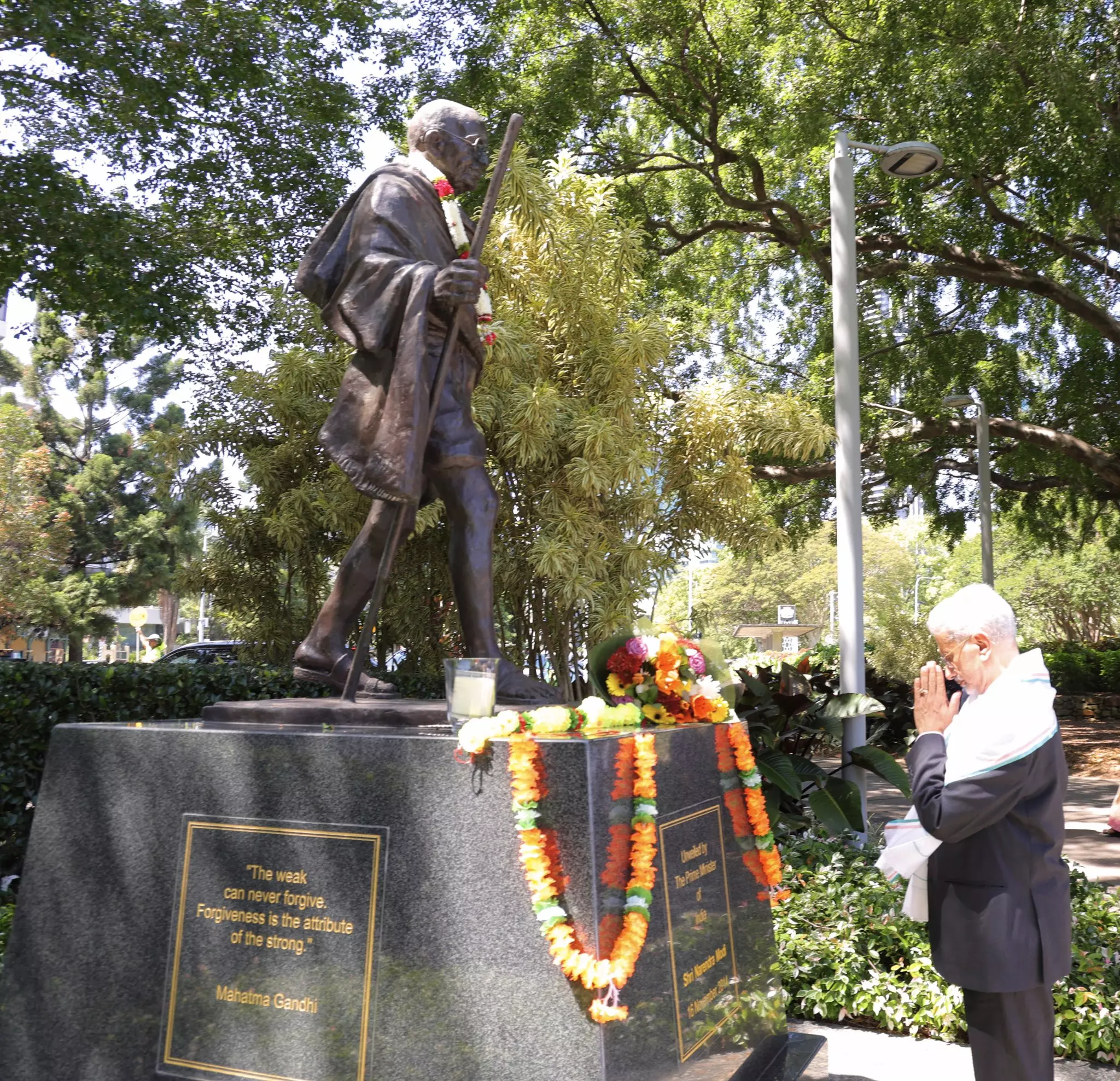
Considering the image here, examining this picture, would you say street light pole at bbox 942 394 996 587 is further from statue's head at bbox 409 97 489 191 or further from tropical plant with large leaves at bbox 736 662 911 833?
statue's head at bbox 409 97 489 191

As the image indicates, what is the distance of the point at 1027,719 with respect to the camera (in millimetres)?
2887

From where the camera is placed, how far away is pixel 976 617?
3076mm

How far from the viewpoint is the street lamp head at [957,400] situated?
1527 cm

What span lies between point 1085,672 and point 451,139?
22.8 meters

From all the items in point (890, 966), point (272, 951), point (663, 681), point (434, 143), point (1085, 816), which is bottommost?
point (1085, 816)

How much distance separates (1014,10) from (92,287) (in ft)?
31.6

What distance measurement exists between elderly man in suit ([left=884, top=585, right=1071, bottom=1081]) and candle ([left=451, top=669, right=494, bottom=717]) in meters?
1.26

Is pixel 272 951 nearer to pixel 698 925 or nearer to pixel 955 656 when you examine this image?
pixel 698 925

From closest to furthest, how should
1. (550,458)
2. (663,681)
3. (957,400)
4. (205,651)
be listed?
1. (663,681)
2. (550,458)
3. (957,400)
4. (205,651)

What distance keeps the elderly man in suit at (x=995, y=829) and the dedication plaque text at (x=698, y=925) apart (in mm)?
742

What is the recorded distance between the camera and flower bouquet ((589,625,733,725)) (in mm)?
3941

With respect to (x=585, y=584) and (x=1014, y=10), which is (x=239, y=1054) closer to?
(x=585, y=584)

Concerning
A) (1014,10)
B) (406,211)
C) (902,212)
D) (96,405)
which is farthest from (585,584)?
(96,405)

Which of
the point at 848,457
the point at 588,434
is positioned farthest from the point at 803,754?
the point at 588,434
